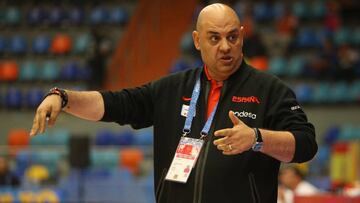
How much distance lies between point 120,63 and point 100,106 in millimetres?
13493

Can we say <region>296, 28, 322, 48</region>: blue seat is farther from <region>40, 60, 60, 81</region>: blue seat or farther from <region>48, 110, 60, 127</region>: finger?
<region>48, 110, 60, 127</region>: finger

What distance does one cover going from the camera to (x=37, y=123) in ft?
10.6

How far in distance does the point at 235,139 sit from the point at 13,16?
1653 centimetres

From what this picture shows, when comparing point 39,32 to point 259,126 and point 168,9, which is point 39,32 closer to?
point 168,9

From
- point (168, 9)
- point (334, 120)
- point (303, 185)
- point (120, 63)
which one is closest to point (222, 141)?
point (303, 185)

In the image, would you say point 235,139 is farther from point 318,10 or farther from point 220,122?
point 318,10

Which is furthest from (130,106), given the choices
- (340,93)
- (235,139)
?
(340,93)

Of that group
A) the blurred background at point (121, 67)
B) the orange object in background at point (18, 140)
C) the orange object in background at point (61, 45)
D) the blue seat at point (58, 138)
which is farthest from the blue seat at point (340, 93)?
the orange object in background at point (61, 45)

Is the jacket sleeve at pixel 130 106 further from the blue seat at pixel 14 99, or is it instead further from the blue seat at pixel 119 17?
the blue seat at pixel 119 17

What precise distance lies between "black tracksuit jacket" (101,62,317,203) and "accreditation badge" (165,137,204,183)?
27mm

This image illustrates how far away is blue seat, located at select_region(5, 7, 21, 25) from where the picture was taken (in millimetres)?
18797

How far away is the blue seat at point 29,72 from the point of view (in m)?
17.9

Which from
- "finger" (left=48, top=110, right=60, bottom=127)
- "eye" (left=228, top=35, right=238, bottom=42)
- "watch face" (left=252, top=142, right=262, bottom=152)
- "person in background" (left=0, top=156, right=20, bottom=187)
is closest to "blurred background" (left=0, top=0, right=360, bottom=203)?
"person in background" (left=0, top=156, right=20, bottom=187)

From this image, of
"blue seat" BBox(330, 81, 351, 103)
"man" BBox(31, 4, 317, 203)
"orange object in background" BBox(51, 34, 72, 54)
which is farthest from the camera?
"orange object in background" BBox(51, 34, 72, 54)
